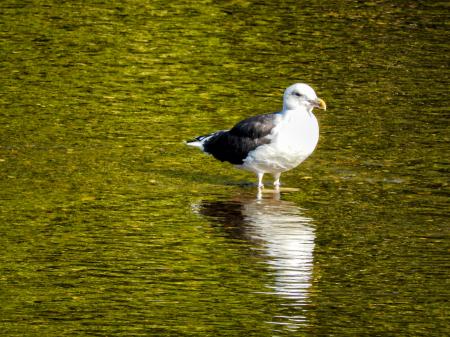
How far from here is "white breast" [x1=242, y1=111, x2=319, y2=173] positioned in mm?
15211

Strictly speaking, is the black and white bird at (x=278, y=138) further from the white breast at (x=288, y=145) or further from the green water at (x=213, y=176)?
the green water at (x=213, y=176)

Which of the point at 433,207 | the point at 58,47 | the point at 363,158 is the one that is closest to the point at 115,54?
the point at 58,47

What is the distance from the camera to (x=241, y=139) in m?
15.7

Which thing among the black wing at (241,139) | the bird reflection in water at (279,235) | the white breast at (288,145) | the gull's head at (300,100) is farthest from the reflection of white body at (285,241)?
the gull's head at (300,100)

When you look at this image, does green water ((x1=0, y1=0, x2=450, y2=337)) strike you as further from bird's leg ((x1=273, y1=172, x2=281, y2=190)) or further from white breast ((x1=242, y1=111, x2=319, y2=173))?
white breast ((x1=242, y1=111, x2=319, y2=173))

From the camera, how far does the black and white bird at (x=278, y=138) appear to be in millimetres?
15234

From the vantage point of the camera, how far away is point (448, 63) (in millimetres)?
21906

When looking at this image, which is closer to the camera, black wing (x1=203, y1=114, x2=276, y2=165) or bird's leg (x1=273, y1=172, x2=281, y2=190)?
black wing (x1=203, y1=114, x2=276, y2=165)

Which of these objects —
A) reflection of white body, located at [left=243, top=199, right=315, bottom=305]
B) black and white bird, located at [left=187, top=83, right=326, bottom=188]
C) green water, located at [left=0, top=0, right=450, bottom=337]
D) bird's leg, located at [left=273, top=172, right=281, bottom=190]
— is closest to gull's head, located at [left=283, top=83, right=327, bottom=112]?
black and white bird, located at [left=187, top=83, right=326, bottom=188]

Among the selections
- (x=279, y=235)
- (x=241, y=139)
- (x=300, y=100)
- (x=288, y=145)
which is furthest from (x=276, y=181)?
(x=279, y=235)

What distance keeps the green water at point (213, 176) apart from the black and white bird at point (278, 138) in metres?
0.34

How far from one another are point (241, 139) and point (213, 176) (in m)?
0.75

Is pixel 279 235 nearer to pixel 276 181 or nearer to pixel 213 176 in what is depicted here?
pixel 276 181

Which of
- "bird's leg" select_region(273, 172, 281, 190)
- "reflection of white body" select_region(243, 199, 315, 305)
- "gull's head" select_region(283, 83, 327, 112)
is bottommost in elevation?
"reflection of white body" select_region(243, 199, 315, 305)
